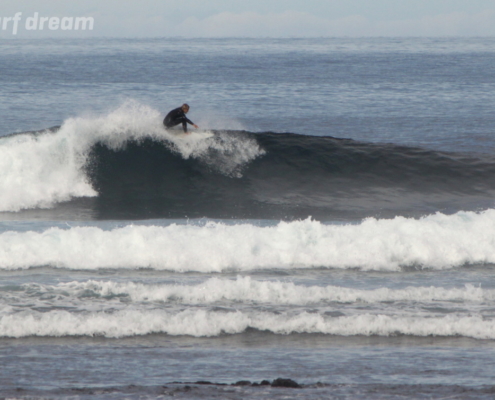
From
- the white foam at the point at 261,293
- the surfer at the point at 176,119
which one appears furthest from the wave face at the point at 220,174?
the white foam at the point at 261,293

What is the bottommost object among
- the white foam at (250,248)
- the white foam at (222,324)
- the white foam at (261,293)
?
the white foam at (222,324)

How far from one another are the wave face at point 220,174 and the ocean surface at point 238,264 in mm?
62

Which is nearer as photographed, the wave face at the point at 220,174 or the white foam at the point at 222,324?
the white foam at the point at 222,324

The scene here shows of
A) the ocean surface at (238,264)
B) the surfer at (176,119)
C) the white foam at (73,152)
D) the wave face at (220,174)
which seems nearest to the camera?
the ocean surface at (238,264)

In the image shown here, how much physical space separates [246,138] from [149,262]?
8.88 meters

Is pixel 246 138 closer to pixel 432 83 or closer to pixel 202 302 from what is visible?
pixel 202 302

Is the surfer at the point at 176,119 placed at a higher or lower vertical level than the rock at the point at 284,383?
higher

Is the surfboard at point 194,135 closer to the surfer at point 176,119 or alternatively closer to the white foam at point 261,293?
the surfer at point 176,119

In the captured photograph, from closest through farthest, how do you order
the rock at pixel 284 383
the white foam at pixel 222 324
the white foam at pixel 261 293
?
the rock at pixel 284 383 < the white foam at pixel 222 324 < the white foam at pixel 261 293

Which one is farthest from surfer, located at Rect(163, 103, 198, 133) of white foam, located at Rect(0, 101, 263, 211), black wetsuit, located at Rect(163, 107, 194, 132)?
white foam, located at Rect(0, 101, 263, 211)

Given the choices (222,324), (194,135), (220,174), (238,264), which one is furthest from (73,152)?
(222,324)

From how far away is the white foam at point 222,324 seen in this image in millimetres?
7742

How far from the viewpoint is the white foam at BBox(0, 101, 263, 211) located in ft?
54.1

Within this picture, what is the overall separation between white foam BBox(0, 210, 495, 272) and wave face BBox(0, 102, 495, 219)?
337 cm
